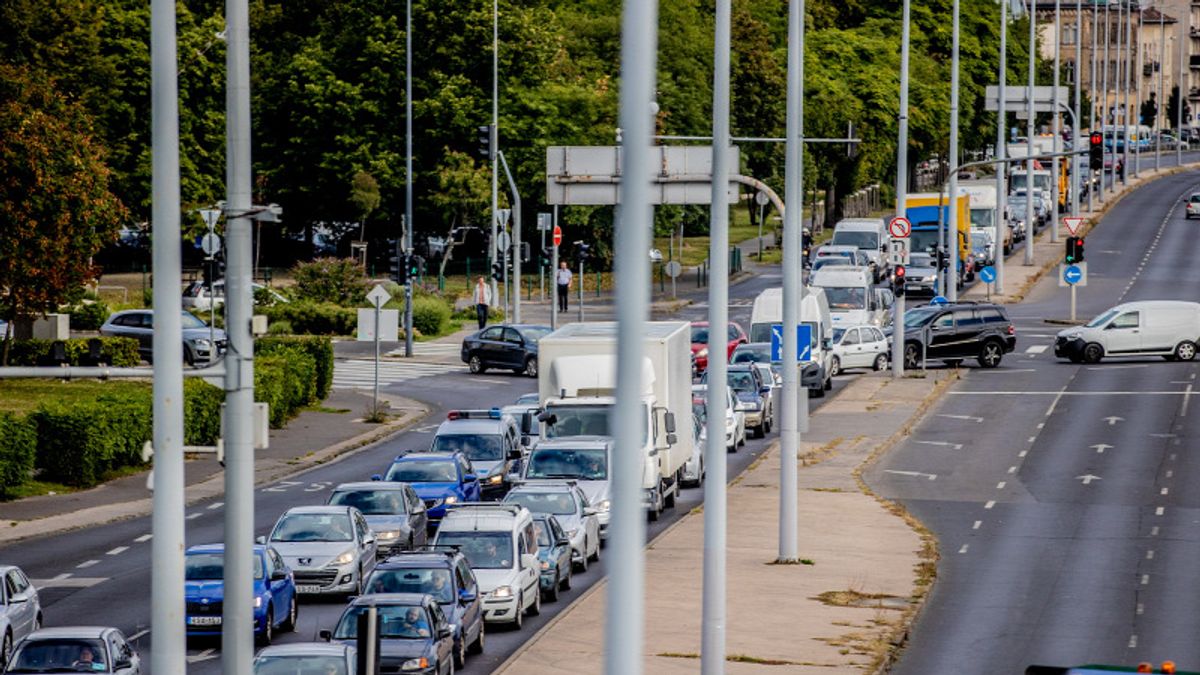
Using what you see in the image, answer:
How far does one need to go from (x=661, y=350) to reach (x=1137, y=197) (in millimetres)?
105059

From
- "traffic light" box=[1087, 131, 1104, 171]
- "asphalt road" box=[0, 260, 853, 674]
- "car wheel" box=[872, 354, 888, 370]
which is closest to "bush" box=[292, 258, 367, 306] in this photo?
"car wheel" box=[872, 354, 888, 370]

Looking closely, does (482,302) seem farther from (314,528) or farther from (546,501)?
(314,528)

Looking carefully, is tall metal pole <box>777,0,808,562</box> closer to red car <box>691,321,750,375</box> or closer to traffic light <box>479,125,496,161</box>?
red car <box>691,321,750,375</box>

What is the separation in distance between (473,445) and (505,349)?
74.7 feet

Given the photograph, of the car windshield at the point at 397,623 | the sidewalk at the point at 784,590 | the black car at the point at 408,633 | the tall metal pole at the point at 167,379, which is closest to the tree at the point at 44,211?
the sidewalk at the point at 784,590

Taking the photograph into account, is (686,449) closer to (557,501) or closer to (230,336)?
(557,501)

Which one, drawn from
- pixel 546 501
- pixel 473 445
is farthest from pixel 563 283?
pixel 546 501

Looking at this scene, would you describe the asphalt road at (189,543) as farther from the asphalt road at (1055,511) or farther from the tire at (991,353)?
the tire at (991,353)

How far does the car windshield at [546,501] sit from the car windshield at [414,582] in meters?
7.06

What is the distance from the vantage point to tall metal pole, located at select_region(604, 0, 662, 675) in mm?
9750

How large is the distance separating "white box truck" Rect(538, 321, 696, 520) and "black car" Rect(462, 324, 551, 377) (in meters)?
23.7

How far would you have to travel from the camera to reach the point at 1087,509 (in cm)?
4259

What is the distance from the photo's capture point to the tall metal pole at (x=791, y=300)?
115 ft

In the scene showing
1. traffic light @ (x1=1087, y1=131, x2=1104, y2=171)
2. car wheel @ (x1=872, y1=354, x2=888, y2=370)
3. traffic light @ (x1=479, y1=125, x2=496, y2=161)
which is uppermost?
traffic light @ (x1=479, y1=125, x2=496, y2=161)
